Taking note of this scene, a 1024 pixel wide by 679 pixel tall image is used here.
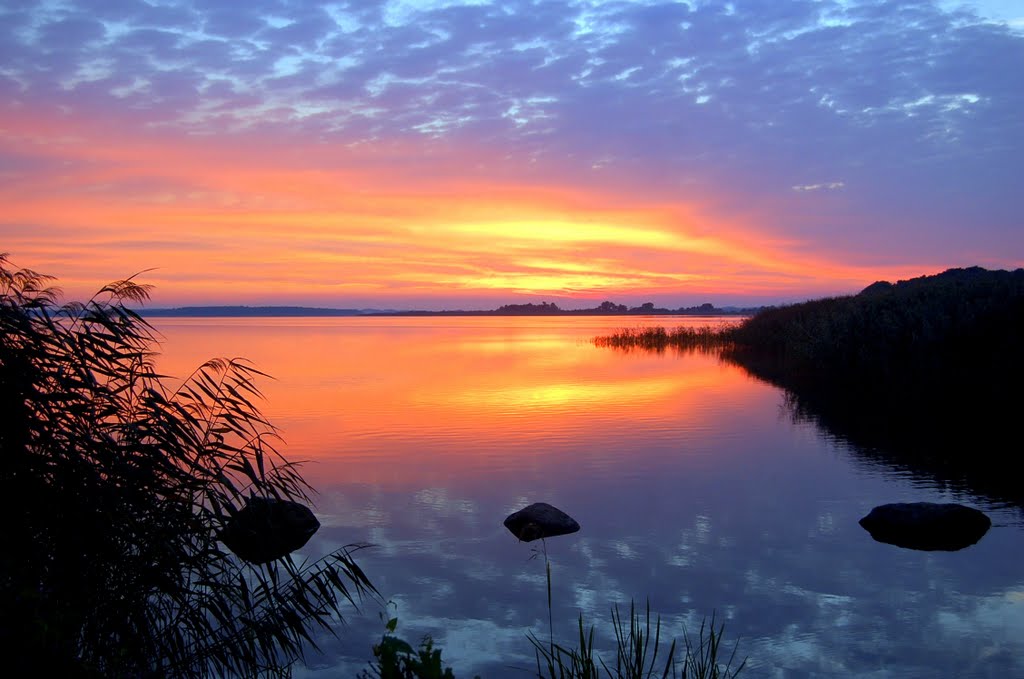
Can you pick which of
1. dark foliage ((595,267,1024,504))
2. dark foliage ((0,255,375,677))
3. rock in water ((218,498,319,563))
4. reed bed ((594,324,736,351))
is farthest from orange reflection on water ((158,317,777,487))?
reed bed ((594,324,736,351))

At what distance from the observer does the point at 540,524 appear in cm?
1326

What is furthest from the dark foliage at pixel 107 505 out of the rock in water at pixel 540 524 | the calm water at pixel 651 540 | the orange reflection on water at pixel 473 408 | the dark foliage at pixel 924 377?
the dark foliage at pixel 924 377

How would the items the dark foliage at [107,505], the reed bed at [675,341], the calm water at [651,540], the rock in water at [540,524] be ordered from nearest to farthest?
the dark foliage at [107,505] < the calm water at [651,540] < the rock in water at [540,524] < the reed bed at [675,341]

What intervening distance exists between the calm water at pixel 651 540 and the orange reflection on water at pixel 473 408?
0.16m

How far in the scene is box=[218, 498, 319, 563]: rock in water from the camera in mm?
8656

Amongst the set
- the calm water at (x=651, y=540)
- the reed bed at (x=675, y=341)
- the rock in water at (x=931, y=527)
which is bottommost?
the calm water at (x=651, y=540)

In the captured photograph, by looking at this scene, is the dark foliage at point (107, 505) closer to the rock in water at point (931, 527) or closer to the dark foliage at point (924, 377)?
the rock in water at point (931, 527)

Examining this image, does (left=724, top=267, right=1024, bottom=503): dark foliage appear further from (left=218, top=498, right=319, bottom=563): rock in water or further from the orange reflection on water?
(left=218, top=498, right=319, bottom=563): rock in water

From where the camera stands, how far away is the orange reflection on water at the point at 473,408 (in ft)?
66.6

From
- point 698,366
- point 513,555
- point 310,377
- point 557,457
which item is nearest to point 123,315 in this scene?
point 513,555

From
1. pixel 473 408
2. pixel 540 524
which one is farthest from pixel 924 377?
pixel 540 524

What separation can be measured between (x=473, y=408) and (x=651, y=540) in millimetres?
16755

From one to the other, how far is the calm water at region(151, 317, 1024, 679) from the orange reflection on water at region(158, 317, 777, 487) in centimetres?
16

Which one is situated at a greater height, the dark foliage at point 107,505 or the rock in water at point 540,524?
the dark foliage at point 107,505
